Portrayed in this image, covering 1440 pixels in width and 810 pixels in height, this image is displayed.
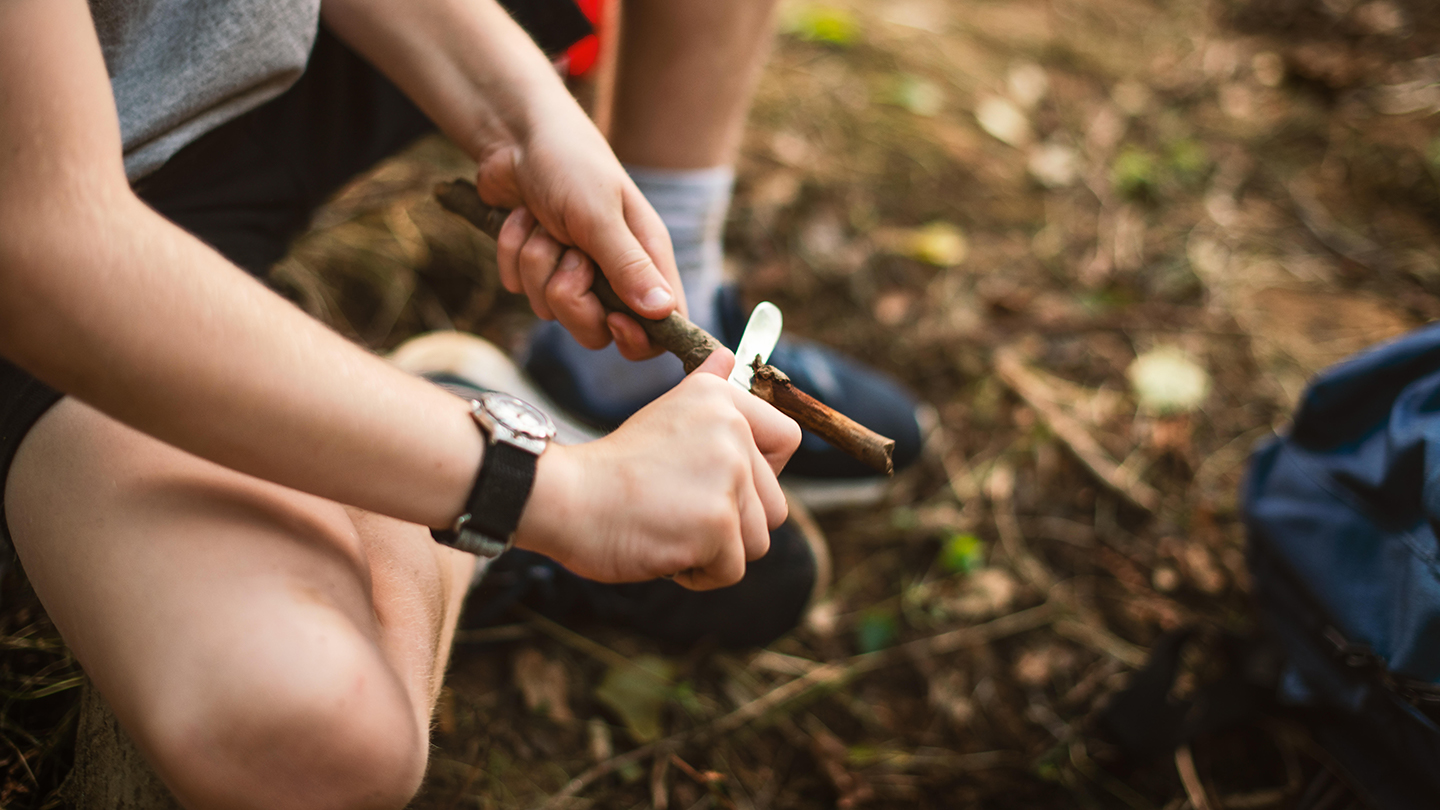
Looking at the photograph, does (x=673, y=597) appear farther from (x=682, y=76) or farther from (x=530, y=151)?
(x=682, y=76)

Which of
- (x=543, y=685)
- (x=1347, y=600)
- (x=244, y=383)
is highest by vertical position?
(x=244, y=383)

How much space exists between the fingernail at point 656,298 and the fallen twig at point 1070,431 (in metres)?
1.17

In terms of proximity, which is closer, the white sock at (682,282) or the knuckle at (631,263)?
the knuckle at (631,263)

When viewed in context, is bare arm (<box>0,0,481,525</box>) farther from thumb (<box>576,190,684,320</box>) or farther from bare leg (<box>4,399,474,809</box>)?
thumb (<box>576,190,684,320</box>)

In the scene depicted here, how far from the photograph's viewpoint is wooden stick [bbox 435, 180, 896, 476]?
0.87 m

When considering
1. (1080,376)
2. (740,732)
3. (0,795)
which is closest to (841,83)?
(1080,376)

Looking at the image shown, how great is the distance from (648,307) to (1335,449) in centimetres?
114

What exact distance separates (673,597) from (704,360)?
1.86ft

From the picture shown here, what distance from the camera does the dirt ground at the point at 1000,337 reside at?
1.31 m

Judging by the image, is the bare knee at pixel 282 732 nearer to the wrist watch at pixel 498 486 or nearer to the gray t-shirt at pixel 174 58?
the wrist watch at pixel 498 486

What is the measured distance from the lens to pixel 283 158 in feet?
3.77

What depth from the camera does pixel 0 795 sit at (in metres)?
0.94

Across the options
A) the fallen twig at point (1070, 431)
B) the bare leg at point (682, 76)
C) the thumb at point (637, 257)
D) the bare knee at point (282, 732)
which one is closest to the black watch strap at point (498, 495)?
the bare knee at point (282, 732)

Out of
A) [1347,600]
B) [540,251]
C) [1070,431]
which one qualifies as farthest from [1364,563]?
[540,251]
